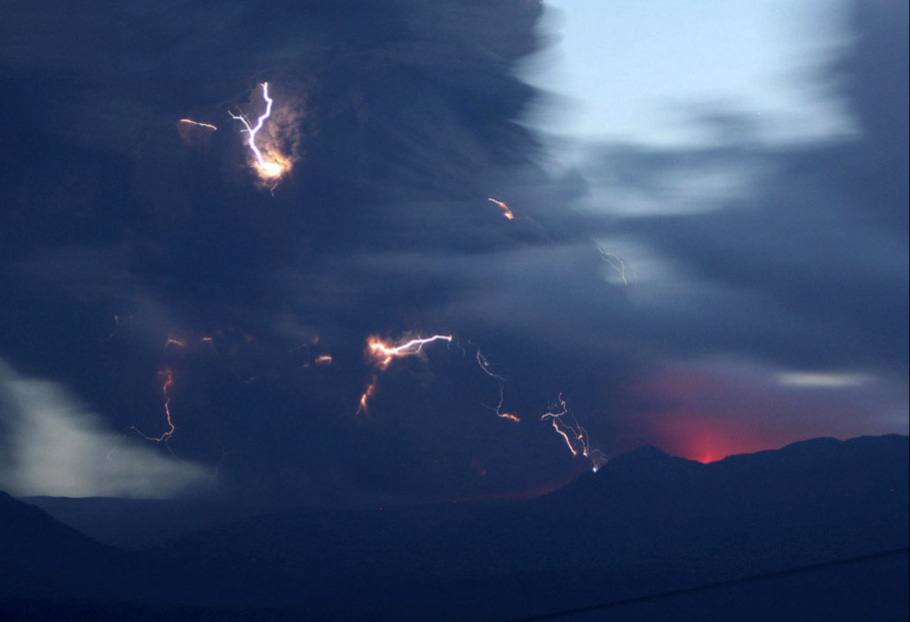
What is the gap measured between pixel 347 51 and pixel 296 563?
2954 millimetres

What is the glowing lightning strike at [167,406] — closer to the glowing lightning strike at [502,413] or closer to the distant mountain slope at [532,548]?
the distant mountain slope at [532,548]

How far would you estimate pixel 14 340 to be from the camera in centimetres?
321

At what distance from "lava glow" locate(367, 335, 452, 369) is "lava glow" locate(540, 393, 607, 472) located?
2.85ft

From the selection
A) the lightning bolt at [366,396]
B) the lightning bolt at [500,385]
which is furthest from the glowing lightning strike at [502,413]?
the lightning bolt at [366,396]

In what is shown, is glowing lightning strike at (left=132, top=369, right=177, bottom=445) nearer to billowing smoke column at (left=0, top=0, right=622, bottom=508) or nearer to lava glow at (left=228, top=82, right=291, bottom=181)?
billowing smoke column at (left=0, top=0, right=622, bottom=508)

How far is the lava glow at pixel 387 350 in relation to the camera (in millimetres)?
3484

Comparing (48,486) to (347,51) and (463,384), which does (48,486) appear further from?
(347,51)

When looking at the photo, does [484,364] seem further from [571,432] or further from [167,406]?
[167,406]

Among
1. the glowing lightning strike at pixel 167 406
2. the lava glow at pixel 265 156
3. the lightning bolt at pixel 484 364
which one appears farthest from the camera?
the lightning bolt at pixel 484 364

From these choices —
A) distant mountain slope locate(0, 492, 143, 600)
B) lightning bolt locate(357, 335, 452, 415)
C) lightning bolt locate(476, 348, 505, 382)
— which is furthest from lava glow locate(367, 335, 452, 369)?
distant mountain slope locate(0, 492, 143, 600)

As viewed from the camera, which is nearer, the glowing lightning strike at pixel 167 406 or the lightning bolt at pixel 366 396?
the glowing lightning strike at pixel 167 406

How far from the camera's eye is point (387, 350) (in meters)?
3.50

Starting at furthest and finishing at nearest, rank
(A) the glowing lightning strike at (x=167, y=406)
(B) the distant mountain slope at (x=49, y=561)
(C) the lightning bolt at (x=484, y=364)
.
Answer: (C) the lightning bolt at (x=484, y=364) < (A) the glowing lightning strike at (x=167, y=406) < (B) the distant mountain slope at (x=49, y=561)

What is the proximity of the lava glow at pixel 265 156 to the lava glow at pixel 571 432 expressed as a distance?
212cm
